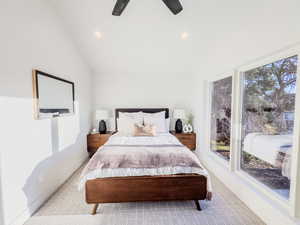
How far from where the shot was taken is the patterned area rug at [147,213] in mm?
1793

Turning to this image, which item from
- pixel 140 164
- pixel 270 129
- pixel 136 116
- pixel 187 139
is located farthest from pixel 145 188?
pixel 187 139

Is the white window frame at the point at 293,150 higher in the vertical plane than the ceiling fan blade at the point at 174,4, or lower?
lower

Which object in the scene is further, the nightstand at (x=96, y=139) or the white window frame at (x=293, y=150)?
the nightstand at (x=96, y=139)

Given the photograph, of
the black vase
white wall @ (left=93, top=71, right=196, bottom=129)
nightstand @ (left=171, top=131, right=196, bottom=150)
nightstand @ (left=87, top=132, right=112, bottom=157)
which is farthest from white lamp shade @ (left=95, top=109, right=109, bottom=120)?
nightstand @ (left=171, top=131, right=196, bottom=150)

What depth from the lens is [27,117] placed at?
185 centimetres

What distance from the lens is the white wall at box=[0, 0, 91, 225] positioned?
1562 millimetres

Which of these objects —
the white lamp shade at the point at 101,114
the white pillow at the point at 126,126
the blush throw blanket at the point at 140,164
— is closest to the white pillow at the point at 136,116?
the white pillow at the point at 126,126

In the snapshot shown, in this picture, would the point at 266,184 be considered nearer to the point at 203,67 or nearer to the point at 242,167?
the point at 242,167

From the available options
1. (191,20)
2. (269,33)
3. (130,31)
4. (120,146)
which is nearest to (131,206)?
(120,146)

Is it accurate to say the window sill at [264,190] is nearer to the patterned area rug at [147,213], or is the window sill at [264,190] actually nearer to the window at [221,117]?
the patterned area rug at [147,213]

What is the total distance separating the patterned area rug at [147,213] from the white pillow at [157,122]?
179cm

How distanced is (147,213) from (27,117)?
1938mm

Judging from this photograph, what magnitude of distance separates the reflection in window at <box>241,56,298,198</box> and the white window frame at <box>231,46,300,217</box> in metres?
0.07

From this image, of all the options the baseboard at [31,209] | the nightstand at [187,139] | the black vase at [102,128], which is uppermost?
the black vase at [102,128]
